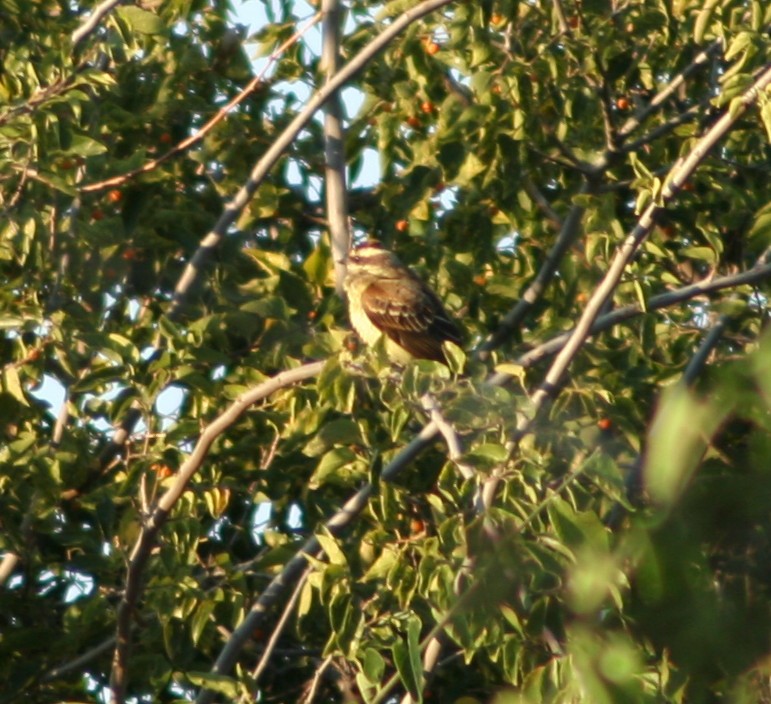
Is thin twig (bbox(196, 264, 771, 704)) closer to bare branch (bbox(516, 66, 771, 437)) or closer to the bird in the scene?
bare branch (bbox(516, 66, 771, 437))

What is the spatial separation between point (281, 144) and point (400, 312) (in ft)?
8.71

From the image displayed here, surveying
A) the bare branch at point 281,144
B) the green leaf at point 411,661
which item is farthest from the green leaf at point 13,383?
the green leaf at point 411,661

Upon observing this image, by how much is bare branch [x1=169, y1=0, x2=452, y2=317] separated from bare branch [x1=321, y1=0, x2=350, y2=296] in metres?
0.14

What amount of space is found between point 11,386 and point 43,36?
5.15 feet

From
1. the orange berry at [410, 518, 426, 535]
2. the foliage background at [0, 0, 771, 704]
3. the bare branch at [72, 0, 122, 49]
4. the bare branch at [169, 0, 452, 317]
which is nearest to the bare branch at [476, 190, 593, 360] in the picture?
the foliage background at [0, 0, 771, 704]

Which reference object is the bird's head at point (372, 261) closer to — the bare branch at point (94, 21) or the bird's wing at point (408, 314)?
the bird's wing at point (408, 314)

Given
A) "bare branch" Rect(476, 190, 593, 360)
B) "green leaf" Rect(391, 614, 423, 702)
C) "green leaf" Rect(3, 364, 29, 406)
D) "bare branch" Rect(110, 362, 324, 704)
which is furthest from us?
"bare branch" Rect(476, 190, 593, 360)

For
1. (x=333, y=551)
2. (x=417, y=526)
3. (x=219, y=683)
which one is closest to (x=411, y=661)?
(x=333, y=551)

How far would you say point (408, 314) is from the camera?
8.69 m

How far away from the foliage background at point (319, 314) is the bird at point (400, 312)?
928 mm

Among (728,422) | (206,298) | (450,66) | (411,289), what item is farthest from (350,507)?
(728,422)

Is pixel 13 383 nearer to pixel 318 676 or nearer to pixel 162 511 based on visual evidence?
pixel 162 511

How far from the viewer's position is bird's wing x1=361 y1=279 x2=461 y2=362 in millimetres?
8469

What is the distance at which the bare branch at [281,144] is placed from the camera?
5.94 meters
